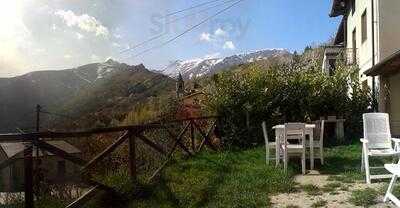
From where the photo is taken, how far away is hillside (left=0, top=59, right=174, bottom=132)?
50562 millimetres

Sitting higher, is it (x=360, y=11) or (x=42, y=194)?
(x=360, y=11)

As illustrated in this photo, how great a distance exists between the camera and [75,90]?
205 feet

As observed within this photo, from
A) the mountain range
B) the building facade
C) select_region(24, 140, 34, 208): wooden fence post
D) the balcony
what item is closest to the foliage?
the building facade

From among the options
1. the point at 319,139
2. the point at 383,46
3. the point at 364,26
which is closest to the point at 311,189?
the point at 319,139

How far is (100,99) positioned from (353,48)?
39243 mm

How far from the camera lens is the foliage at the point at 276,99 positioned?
14656mm

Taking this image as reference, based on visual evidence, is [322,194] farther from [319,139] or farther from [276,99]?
[276,99]

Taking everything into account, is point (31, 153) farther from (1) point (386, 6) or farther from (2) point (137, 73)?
(2) point (137, 73)

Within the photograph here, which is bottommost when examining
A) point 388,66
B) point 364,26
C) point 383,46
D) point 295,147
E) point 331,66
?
point 295,147

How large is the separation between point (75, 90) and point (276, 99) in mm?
50896

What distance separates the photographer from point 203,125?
48.2 ft

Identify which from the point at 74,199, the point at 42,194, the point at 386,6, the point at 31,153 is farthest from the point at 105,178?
the point at 386,6

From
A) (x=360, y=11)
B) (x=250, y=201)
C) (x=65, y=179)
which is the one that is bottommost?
(x=250, y=201)

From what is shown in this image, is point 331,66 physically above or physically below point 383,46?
below
